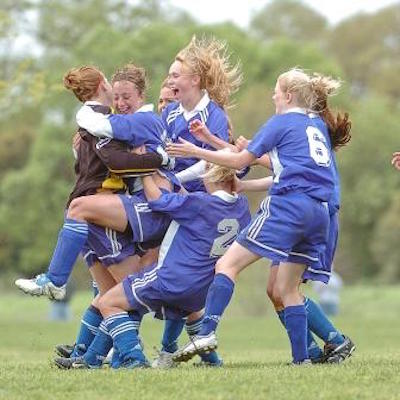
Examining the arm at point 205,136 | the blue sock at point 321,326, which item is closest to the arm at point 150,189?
the arm at point 205,136

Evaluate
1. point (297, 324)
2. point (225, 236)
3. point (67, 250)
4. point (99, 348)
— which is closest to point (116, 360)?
point (99, 348)

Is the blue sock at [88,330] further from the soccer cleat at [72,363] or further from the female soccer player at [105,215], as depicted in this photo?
the female soccer player at [105,215]

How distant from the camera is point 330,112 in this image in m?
9.76

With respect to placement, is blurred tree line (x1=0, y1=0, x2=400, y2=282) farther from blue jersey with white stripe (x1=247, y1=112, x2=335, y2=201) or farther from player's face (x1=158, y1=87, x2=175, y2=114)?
blue jersey with white stripe (x1=247, y1=112, x2=335, y2=201)

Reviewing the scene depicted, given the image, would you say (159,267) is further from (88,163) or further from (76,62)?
(76,62)

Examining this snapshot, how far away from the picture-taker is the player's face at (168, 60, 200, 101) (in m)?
10.1

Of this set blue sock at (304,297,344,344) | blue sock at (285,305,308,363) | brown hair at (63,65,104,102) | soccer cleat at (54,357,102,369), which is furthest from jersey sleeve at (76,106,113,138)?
blue sock at (304,297,344,344)

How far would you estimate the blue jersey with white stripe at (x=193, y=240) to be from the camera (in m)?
9.43

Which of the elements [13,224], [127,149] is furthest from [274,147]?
[13,224]

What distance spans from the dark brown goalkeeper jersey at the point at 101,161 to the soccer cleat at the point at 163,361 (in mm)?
1334

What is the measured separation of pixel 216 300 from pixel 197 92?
180cm

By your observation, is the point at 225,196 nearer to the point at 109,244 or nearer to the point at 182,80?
the point at 109,244

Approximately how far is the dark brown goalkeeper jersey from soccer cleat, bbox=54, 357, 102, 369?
117 centimetres

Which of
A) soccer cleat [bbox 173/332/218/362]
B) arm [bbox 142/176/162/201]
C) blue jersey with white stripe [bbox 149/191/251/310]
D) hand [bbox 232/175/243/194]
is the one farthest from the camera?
hand [bbox 232/175/243/194]
